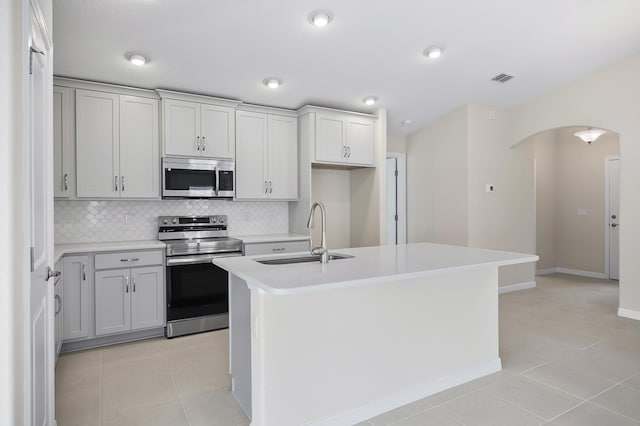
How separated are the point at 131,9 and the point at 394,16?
198 centimetres

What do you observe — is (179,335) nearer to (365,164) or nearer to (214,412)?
(214,412)

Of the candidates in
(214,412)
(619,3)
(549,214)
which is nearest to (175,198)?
(214,412)

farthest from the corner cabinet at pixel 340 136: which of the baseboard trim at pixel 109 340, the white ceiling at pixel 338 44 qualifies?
the baseboard trim at pixel 109 340

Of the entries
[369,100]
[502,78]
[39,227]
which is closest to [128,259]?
[39,227]

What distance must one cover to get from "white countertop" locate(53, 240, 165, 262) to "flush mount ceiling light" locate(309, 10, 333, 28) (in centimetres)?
241

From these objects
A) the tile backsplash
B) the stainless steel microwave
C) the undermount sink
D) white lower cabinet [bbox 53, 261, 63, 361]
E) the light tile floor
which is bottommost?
the light tile floor

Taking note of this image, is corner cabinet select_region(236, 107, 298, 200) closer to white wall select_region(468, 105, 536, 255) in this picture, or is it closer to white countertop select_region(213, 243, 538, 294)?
white countertop select_region(213, 243, 538, 294)

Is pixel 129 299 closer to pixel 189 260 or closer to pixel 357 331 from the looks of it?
pixel 189 260

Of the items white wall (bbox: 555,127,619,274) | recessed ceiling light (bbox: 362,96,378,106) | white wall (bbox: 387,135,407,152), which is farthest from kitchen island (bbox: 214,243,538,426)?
white wall (bbox: 555,127,619,274)

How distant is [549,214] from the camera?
6996mm

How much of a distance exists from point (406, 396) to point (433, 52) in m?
2.99

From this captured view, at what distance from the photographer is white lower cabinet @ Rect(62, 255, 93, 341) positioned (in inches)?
129

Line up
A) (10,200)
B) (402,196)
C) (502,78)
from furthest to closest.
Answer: (402,196), (502,78), (10,200)

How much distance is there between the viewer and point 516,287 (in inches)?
219
